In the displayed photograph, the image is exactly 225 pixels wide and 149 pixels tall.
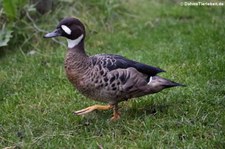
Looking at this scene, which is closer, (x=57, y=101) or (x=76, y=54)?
(x=76, y=54)

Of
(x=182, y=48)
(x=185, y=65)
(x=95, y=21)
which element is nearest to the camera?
(x=185, y=65)

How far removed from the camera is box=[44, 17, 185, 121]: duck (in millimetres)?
3912

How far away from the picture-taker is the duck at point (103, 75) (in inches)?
154

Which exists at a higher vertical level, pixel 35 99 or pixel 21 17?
pixel 21 17

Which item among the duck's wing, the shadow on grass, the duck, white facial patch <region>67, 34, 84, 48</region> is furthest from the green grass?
white facial patch <region>67, 34, 84, 48</region>

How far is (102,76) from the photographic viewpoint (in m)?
3.91

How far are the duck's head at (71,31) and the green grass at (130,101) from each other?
689 mm

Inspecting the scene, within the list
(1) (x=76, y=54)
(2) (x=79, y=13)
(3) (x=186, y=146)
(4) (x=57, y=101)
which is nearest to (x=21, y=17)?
(2) (x=79, y=13)

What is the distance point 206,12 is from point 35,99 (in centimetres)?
398

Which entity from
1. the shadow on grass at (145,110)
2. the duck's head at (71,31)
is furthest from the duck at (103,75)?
the shadow on grass at (145,110)

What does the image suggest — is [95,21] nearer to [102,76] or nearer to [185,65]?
[185,65]

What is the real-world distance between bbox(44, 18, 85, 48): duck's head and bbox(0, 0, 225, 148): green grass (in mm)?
689

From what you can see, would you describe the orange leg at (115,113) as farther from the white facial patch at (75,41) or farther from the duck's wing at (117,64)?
the white facial patch at (75,41)

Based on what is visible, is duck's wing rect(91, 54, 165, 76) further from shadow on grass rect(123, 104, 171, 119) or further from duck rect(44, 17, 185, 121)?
shadow on grass rect(123, 104, 171, 119)
